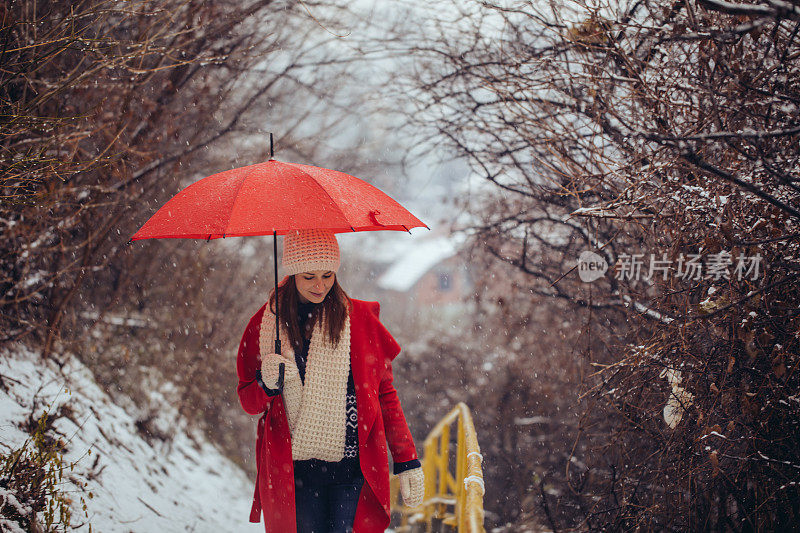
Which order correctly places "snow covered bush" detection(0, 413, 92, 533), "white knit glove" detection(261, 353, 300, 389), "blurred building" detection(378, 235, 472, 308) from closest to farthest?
1. "white knit glove" detection(261, 353, 300, 389)
2. "snow covered bush" detection(0, 413, 92, 533)
3. "blurred building" detection(378, 235, 472, 308)

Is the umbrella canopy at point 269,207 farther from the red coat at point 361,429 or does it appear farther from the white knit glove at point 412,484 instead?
the white knit glove at point 412,484

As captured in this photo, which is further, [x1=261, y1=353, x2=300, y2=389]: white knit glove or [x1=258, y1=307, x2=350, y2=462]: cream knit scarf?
[x1=258, y1=307, x2=350, y2=462]: cream knit scarf

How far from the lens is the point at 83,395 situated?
5.14 metres

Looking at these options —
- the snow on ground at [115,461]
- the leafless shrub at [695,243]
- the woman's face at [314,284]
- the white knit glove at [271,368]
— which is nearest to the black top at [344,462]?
the white knit glove at [271,368]

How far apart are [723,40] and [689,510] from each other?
2275mm

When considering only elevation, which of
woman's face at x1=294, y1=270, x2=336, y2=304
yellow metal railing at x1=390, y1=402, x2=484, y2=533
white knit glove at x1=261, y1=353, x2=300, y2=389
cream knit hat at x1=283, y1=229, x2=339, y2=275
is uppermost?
cream knit hat at x1=283, y1=229, x2=339, y2=275

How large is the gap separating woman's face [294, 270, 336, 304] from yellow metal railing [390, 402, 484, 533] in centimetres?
108

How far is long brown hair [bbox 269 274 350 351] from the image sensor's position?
274cm

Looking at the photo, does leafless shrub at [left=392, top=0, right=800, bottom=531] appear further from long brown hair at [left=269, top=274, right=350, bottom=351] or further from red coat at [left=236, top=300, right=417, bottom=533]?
long brown hair at [left=269, top=274, right=350, bottom=351]

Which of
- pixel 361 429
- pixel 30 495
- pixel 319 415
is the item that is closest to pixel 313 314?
pixel 319 415

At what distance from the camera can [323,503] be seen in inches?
106

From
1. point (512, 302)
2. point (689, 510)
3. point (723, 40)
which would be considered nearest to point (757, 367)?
point (689, 510)

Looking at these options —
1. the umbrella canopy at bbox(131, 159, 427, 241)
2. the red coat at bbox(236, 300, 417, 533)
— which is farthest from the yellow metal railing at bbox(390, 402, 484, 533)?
the umbrella canopy at bbox(131, 159, 427, 241)

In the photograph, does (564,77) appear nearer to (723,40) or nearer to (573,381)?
(723,40)
